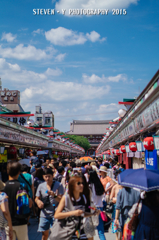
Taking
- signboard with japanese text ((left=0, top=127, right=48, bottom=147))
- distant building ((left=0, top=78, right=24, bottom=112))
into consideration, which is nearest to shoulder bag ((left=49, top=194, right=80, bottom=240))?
signboard with japanese text ((left=0, top=127, right=48, bottom=147))

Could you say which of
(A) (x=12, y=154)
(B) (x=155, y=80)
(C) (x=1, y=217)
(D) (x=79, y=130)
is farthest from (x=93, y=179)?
(D) (x=79, y=130)

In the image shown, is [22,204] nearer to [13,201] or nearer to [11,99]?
[13,201]

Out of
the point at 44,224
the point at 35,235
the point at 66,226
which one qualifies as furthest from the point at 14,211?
the point at 35,235

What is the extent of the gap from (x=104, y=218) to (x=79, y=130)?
98060 mm

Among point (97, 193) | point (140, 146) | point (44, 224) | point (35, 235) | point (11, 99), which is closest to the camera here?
point (97, 193)

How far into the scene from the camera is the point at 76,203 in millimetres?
3309

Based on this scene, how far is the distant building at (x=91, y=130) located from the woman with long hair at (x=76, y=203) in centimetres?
9604

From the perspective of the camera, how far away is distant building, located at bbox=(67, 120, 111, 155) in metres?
101

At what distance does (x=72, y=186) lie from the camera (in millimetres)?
3354

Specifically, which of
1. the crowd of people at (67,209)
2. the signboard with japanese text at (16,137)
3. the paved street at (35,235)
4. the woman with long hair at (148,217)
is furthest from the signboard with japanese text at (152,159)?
the signboard with japanese text at (16,137)

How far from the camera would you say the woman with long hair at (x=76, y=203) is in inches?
126

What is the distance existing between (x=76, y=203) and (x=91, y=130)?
98.8 meters

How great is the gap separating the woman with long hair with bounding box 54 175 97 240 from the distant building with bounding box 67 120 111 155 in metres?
96.0

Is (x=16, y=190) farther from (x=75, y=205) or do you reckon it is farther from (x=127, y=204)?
(x=127, y=204)
